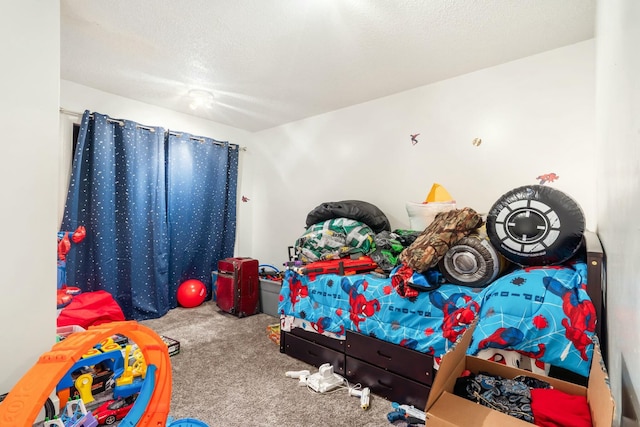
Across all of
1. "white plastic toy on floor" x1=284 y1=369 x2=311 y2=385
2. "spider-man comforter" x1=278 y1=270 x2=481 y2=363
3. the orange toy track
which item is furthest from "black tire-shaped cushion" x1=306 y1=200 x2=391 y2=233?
the orange toy track

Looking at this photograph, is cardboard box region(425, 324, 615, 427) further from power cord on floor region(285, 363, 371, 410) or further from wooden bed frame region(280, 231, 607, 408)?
power cord on floor region(285, 363, 371, 410)

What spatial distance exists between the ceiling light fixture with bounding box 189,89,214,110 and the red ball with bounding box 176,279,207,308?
6.68ft

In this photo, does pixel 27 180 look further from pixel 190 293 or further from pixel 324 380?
pixel 190 293

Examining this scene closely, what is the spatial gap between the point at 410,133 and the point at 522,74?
0.95 m

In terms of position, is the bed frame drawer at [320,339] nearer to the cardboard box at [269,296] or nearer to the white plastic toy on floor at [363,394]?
the white plastic toy on floor at [363,394]

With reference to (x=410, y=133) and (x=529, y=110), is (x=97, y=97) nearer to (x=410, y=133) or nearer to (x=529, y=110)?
(x=410, y=133)

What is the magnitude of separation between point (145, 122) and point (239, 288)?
6.89 feet

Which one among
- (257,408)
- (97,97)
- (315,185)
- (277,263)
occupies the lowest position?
(257,408)

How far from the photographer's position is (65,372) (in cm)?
88

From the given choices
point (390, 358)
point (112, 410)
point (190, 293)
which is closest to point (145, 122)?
point (190, 293)

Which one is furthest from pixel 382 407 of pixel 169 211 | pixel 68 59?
pixel 68 59

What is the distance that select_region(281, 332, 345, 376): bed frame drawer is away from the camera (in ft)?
7.32

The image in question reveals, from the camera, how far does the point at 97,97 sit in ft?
10.2

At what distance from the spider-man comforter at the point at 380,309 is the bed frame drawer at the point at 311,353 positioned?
132 mm
